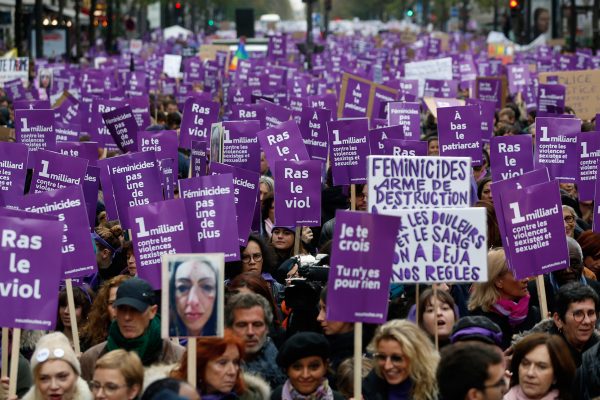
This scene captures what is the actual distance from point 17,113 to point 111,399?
A: 1028 cm

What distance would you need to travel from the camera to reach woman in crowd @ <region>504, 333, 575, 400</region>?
7.79 meters

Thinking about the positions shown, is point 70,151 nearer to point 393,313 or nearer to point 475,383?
point 393,313

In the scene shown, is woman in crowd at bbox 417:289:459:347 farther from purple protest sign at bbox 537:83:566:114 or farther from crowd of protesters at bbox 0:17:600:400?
purple protest sign at bbox 537:83:566:114

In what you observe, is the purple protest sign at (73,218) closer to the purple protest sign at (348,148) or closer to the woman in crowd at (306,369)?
the woman in crowd at (306,369)

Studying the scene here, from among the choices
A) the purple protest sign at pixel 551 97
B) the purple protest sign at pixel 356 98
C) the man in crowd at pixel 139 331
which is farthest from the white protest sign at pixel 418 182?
the purple protest sign at pixel 551 97

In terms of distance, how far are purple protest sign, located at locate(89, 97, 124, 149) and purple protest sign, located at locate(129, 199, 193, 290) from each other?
32.2 feet

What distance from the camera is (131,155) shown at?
485 inches

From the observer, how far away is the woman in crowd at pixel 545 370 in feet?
25.5

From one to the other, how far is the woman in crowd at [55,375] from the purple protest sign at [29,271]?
63 cm

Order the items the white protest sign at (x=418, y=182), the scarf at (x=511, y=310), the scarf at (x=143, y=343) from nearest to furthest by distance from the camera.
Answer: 1. the scarf at (x=143, y=343)
2. the white protest sign at (x=418, y=182)
3. the scarf at (x=511, y=310)

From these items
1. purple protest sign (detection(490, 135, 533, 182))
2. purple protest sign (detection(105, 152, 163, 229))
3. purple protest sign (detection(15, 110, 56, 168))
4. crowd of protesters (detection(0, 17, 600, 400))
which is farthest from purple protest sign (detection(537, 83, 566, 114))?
crowd of protesters (detection(0, 17, 600, 400))

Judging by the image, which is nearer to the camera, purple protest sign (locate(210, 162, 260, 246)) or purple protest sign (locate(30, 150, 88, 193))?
purple protest sign (locate(210, 162, 260, 246))

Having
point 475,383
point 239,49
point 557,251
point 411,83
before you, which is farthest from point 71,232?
point 239,49

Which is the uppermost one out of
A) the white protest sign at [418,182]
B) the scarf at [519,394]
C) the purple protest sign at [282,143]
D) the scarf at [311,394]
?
the white protest sign at [418,182]
